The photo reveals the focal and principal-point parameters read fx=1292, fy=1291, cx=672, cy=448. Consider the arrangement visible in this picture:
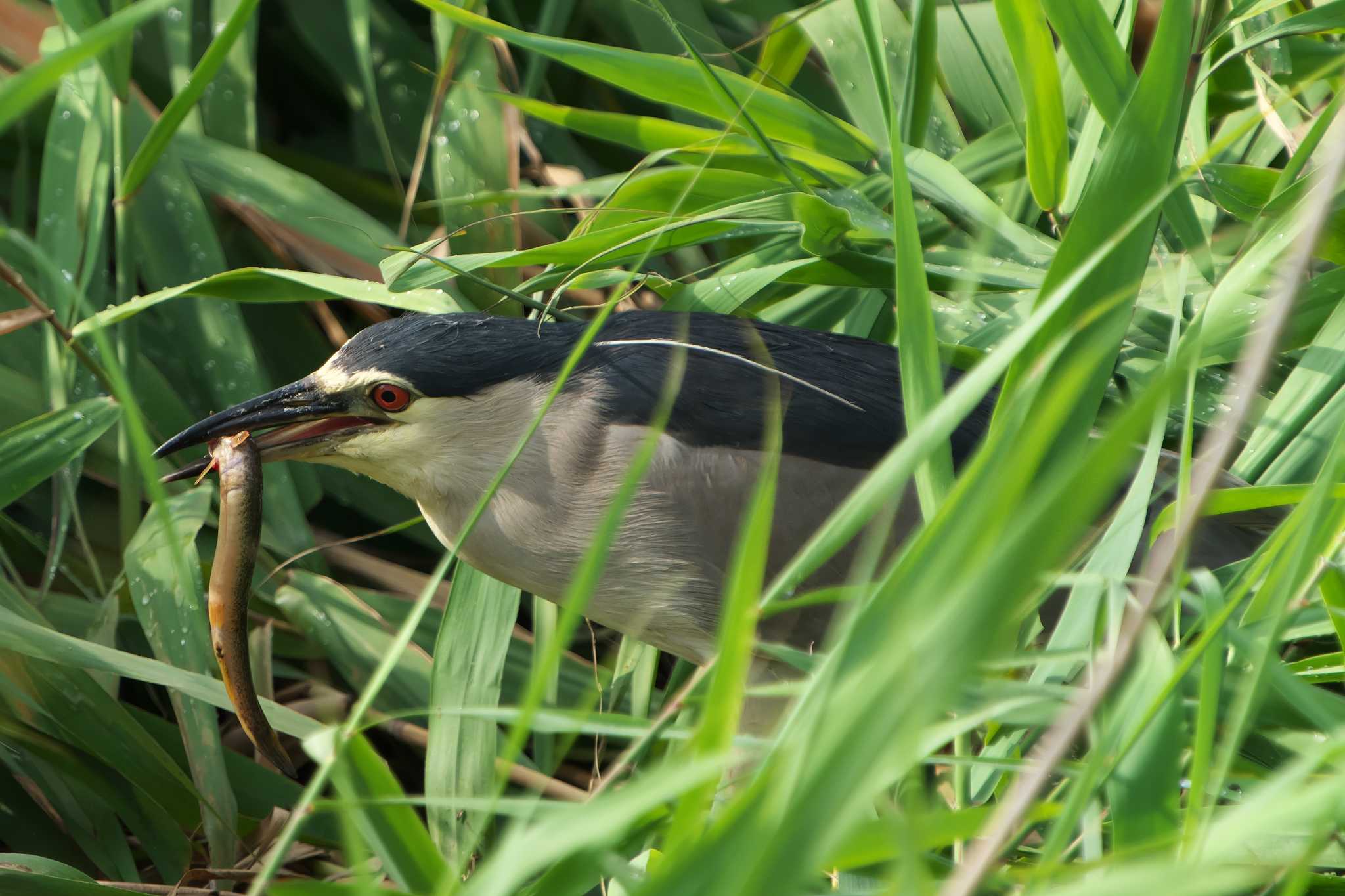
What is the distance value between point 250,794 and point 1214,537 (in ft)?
5.05

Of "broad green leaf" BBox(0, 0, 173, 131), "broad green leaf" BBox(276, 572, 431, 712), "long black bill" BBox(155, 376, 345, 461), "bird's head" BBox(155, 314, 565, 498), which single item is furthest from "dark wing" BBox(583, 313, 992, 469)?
"broad green leaf" BBox(0, 0, 173, 131)

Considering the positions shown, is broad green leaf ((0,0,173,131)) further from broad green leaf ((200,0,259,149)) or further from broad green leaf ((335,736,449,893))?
broad green leaf ((200,0,259,149))

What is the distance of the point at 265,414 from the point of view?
1.83m

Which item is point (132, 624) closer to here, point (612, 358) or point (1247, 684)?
point (612, 358)

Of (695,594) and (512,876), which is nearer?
(512,876)

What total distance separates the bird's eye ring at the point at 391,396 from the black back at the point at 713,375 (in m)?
0.03

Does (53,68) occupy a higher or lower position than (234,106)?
higher

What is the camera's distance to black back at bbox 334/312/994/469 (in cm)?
185

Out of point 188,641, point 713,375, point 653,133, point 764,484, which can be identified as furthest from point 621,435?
point 764,484

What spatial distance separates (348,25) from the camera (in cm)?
268

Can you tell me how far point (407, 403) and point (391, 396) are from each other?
0.03m

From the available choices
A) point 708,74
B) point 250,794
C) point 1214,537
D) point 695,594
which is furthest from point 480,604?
point 1214,537

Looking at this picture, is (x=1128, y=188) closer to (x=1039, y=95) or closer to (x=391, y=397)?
(x=1039, y=95)

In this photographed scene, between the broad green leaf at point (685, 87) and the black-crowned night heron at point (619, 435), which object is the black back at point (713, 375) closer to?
the black-crowned night heron at point (619, 435)
